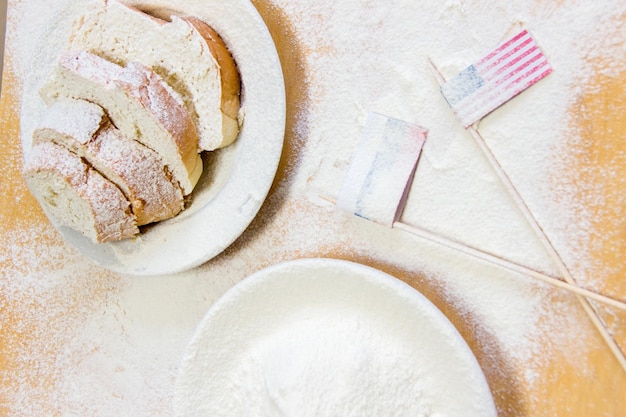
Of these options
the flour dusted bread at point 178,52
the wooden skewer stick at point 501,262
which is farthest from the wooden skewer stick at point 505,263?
the flour dusted bread at point 178,52

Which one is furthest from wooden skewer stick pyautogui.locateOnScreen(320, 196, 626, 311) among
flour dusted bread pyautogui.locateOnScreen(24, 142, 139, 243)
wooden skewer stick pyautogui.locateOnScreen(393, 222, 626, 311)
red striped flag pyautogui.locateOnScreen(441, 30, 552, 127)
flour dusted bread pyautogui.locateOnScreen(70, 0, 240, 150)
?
flour dusted bread pyautogui.locateOnScreen(24, 142, 139, 243)

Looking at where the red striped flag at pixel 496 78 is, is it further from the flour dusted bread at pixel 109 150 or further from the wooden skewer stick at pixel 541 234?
the flour dusted bread at pixel 109 150

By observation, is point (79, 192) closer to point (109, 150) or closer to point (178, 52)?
point (109, 150)

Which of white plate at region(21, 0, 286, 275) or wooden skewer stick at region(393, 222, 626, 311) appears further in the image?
white plate at region(21, 0, 286, 275)

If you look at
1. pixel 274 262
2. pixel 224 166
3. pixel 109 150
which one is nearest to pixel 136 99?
pixel 109 150

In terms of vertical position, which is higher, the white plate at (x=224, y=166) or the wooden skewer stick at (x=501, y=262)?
the wooden skewer stick at (x=501, y=262)

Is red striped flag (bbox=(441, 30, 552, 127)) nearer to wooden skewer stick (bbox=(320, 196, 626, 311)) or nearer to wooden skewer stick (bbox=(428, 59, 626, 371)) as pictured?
wooden skewer stick (bbox=(428, 59, 626, 371))
